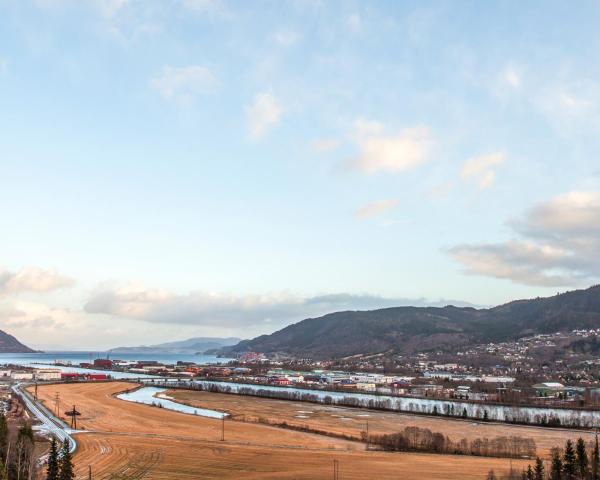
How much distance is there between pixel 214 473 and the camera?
4406 centimetres

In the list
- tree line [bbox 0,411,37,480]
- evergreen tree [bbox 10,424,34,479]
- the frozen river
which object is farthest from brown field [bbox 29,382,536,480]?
the frozen river

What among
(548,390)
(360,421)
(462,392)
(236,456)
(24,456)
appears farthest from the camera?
(548,390)

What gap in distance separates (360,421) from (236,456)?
31.0m

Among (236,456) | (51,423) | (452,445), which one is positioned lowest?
(452,445)

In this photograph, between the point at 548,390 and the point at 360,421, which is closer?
the point at 360,421

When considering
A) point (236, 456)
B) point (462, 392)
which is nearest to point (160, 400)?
point (236, 456)

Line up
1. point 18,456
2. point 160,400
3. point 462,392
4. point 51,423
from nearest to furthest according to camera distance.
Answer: point 18,456, point 51,423, point 160,400, point 462,392

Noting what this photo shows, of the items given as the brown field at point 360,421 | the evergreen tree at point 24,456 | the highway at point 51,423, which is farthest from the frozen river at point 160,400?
the evergreen tree at point 24,456

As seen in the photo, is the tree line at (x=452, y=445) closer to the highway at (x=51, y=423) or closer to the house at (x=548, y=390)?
the highway at (x=51, y=423)

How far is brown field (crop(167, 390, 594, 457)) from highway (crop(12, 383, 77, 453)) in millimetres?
21365

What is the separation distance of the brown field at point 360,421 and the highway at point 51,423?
21.4 meters

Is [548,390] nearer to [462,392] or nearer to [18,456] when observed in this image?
[462,392]

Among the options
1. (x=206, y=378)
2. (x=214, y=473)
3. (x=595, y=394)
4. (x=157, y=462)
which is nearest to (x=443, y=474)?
(x=214, y=473)

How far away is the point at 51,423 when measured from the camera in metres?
68.4
